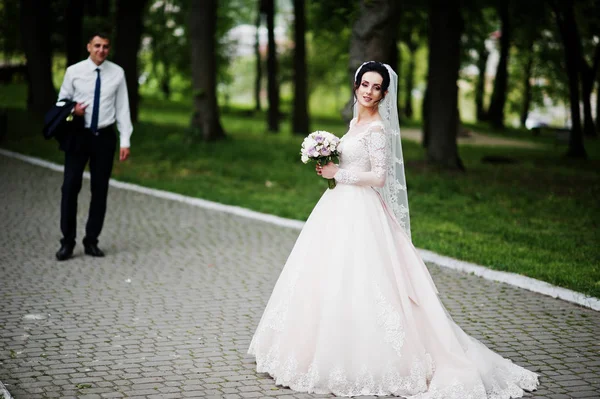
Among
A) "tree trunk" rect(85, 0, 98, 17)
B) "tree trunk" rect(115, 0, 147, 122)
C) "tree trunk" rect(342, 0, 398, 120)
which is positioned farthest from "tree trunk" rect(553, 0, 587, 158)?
"tree trunk" rect(85, 0, 98, 17)

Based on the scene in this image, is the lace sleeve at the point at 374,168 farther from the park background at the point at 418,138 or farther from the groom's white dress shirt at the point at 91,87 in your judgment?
the groom's white dress shirt at the point at 91,87

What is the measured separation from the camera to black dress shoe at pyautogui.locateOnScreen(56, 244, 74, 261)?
354 inches

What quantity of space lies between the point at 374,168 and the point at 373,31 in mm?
9136

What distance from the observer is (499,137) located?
35.1m

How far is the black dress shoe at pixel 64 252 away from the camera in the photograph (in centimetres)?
898

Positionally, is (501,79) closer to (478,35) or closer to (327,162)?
(478,35)

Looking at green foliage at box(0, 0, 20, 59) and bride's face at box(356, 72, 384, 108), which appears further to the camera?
green foliage at box(0, 0, 20, 59)

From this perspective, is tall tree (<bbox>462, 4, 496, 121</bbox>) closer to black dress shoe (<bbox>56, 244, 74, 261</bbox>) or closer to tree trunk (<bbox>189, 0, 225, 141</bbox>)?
tree trunk (<bbox>189, 0, 225, 141</bbox>)

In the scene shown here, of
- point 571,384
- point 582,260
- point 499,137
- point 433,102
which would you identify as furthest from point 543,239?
point 499,137

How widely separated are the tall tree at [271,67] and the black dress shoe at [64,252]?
23.3m

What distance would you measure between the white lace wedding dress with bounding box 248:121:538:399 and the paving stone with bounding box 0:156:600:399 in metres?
0.25

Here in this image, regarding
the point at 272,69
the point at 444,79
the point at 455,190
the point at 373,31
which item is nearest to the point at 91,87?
the point at 373,31


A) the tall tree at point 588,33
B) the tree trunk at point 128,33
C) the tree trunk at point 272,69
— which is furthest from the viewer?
the tree trunk at point 272,69

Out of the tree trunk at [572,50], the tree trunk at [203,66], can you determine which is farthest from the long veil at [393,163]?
the tree trunk at [572,50]
